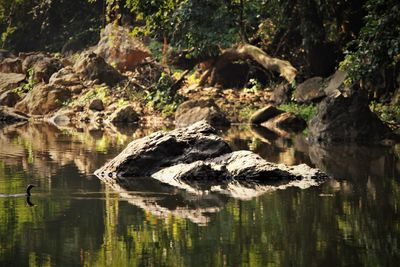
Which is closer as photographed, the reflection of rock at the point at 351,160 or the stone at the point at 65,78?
the reflection of rock at the point at 351,160

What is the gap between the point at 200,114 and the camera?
28.5 metres

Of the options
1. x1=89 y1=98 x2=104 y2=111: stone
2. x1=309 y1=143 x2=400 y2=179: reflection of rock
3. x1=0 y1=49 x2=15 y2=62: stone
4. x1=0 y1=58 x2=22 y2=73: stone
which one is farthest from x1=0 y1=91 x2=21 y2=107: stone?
x1=309 y1=143 x2=400 y2=179: reflection of rock

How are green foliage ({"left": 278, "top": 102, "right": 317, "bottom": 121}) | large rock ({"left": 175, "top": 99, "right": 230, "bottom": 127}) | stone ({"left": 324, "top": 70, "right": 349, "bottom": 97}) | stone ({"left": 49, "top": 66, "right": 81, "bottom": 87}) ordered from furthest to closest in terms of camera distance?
stone ({"left": 49, "top": 66, "right": 81, "bottom": 87}) → large rock ({"left": 175, "top": 99, "right": 230, "bottom": 127}) → green foliage ({"left": 278, "top": 102, "right": 317, "bottom": 121}) → stone ({"left": 324, "top": 70, "right": 349, "bottom": 97})

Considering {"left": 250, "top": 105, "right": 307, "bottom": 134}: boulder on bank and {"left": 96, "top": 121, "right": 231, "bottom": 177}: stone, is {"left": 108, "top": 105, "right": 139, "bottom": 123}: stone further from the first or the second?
{"left": 96, "top": 121, "right": 231, "bottom": 177}: stone

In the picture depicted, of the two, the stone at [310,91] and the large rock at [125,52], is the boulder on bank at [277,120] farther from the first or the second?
the large rock at [125,52]

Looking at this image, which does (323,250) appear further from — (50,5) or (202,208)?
(50,5)

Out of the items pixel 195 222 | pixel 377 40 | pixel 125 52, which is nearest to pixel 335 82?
pixel 377 40

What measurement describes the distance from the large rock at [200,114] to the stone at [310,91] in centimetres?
259

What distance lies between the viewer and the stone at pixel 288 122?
88.3 ft

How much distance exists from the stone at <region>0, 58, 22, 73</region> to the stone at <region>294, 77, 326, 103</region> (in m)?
16.8

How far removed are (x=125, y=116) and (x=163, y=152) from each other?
17.0 metres

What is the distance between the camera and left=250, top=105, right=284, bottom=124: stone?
1120 inches

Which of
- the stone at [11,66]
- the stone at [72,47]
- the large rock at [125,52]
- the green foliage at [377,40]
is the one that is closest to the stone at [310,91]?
the green foliage at [377,40]

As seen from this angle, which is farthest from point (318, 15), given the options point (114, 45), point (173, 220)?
point (173, 220)
